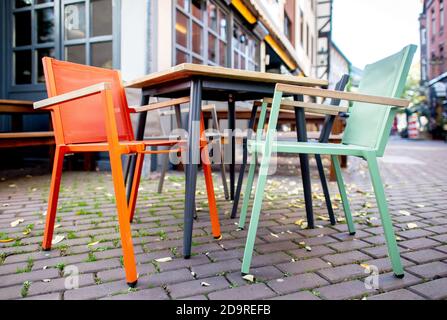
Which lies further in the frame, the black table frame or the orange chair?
the black table frame

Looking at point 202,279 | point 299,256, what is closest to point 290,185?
point 299,256

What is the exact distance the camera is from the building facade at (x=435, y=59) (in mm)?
22719

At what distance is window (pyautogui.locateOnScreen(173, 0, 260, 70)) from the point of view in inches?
251

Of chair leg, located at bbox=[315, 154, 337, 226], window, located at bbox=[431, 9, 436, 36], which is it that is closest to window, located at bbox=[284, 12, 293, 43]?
chair leg, located at bbox=[315, 154, 337, 226]

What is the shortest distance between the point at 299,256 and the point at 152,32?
4.50 metres

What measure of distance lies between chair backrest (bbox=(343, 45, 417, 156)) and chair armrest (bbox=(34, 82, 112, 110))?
133 centimetres

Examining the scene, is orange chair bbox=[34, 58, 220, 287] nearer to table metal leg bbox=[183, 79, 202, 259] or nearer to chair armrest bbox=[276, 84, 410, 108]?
table metal leg bbox=[183, 79, 202, 259]

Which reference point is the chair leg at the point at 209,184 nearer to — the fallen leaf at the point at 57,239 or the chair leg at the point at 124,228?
the chair leg at the point at 124,228

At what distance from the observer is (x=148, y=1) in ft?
17.3

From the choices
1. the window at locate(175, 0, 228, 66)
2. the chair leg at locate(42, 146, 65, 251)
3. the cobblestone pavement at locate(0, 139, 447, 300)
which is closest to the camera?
the cobblestone pavement at locate(0, 139, 447, 300)

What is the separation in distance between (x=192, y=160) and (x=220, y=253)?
53 centimetres

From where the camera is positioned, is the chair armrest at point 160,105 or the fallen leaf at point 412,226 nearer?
the chair armrest at point 160,105

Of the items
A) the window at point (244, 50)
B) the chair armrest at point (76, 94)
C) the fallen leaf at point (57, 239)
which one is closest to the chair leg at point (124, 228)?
the chair armrest at point (76, 94)

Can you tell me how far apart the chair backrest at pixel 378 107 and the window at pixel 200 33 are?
14.6 feet
